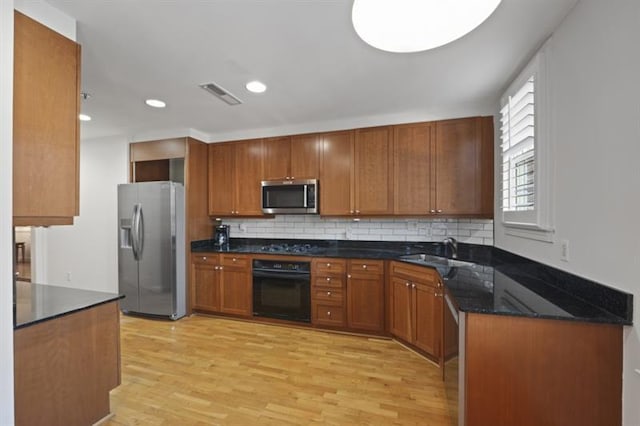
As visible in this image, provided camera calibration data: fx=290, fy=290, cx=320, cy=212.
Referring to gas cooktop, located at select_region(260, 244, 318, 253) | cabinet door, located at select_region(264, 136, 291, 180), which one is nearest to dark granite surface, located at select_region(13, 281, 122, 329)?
gas cooktop, located at select_region(260, 244, 318, 253)

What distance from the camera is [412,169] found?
3.23 metres

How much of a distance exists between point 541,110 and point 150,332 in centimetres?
421

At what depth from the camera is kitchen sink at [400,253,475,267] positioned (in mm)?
2742

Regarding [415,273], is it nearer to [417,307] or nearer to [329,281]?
[417,307]

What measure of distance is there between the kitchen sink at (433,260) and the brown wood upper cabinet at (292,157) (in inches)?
58.2

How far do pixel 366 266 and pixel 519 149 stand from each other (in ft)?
5.82

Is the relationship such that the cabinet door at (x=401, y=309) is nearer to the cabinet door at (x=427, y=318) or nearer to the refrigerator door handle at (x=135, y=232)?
the cabinet door at (x=427, y=318)

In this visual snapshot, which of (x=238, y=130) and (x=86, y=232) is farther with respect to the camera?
(x=86, y=232)

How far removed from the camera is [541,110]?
6.25 ft

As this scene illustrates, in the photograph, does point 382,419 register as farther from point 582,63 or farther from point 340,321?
point 582,63

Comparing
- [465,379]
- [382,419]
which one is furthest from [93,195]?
[465,379]

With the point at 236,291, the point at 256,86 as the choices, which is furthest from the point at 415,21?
the point at 236,291

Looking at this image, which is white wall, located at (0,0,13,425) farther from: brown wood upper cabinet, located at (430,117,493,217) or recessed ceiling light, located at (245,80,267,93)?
brown wood upper cabinet, located at (430,117,493,217)

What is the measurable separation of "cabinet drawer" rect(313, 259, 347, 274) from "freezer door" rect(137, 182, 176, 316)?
1.81m
